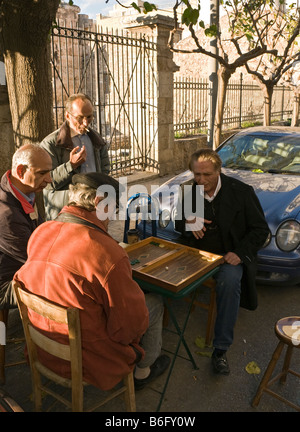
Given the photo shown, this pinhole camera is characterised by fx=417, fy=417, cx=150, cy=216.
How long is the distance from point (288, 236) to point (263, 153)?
1.77m

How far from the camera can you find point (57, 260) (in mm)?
2174

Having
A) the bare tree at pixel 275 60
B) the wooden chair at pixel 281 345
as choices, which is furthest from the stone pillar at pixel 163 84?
the wooden chair at pixel 281 345

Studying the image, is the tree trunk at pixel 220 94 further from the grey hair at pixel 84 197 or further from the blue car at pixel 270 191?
the grey hair at pixel 84 197

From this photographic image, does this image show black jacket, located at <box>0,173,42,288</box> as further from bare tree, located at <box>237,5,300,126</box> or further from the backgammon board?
bare tree, located at <box>237,5,300,126</box>

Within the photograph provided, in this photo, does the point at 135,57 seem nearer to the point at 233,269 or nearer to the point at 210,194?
the point at 210,194

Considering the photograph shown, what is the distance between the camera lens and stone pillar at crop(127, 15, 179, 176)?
9414 mm

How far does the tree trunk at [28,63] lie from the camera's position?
11.9 feet

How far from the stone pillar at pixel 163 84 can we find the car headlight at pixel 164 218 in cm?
548

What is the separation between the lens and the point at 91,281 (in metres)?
2.14

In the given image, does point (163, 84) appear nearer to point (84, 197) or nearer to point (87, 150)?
point (87, 150)

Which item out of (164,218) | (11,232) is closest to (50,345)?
(11,232)
